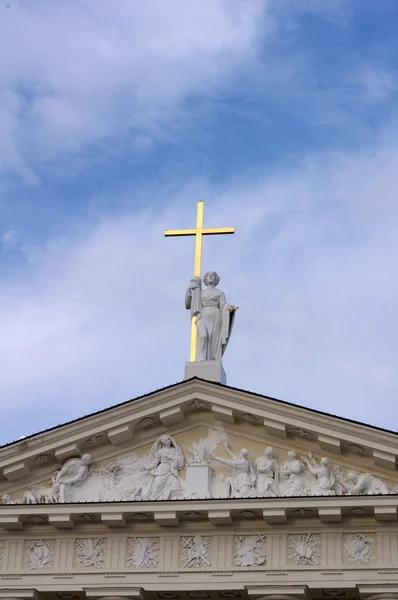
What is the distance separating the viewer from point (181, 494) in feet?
80.3

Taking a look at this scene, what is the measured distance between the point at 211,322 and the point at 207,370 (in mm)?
1028

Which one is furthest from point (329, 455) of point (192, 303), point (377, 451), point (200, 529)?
point (192, 303)

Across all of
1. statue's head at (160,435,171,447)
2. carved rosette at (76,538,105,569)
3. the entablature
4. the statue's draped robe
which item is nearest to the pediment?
statue's head at (160,435,171,447)

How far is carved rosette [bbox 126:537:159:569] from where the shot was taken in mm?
24125

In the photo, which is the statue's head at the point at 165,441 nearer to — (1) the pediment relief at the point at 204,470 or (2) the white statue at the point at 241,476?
(1) the pediment relief at the point at 204,470

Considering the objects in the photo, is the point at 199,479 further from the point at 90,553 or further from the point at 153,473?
the point at 90,553

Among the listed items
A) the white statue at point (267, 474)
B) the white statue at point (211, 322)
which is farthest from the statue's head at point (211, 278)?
the white statue at point (267, 474)

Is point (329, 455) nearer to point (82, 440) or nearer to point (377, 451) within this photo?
point (377, 451)

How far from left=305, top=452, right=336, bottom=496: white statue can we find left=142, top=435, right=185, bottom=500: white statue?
7.59ft

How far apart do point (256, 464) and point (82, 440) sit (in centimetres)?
313

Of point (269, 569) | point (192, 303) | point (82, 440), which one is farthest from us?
point (192, 303)

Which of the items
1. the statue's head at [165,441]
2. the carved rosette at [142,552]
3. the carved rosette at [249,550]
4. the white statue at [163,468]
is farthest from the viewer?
the statue's head at [165,441]

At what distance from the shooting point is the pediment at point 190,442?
79.8 ft

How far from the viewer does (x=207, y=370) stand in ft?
85.8
